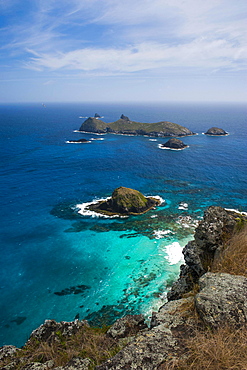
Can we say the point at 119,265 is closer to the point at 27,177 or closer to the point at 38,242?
the point at 38,242

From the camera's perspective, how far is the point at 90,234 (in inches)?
1657

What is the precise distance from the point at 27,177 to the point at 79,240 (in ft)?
138

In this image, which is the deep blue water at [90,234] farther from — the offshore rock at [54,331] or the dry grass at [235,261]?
the dry grass at [235,261]

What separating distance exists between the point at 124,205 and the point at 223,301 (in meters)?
42.9

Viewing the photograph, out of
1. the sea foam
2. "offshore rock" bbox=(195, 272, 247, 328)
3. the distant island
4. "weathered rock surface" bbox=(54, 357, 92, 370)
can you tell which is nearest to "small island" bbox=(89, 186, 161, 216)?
the sea foam

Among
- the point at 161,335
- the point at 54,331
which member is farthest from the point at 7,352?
the point at 161,335

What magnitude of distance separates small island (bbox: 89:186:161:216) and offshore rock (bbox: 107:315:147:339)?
39312mm

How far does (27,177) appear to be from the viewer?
71.8 m

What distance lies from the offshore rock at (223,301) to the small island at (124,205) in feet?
136

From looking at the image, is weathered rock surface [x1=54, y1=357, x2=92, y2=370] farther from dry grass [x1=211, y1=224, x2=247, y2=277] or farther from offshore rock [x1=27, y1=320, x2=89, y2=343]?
dry grass [x1=211, y1=224, x2=247, y2=277]

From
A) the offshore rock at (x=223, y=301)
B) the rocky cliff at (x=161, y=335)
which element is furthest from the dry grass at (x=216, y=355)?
the offshore rock at (x=223, y=301)

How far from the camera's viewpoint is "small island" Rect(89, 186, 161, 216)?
5003cm

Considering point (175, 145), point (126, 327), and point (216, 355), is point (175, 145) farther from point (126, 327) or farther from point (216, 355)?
point (216, 355)

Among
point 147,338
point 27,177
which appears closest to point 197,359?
point 147,338
